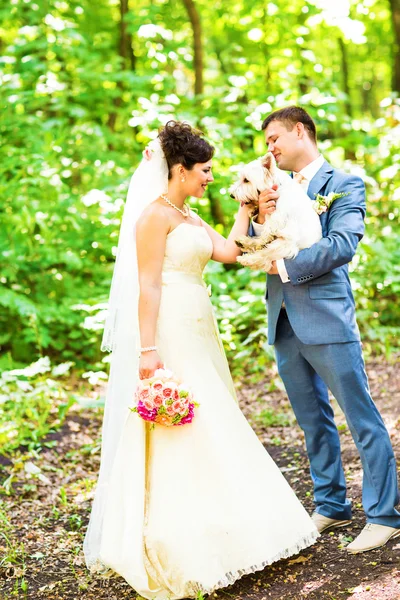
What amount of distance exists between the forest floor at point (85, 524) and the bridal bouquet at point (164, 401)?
2.84 ft

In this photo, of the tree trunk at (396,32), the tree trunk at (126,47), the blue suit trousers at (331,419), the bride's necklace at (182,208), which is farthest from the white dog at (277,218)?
the tree trunk at (126,47)

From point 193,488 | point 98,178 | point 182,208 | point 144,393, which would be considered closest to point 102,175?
point 98,178

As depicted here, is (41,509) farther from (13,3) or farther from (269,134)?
(13,3)

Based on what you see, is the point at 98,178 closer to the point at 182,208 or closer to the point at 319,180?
the point at 182,208

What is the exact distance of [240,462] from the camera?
3271mm

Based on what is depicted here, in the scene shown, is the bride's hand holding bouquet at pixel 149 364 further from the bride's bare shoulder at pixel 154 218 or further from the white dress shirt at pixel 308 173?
the white dress shirt at pixel 308 173

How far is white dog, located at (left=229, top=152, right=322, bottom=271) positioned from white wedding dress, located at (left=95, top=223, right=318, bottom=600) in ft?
1.01

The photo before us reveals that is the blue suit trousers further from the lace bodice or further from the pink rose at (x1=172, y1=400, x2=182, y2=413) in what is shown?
the pink rose at (x1=172, y1=400, x2=182, y2=413)

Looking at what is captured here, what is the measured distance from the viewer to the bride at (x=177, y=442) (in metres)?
3.08

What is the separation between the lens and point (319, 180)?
3426mm

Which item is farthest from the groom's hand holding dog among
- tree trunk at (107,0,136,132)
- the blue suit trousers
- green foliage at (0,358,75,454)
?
tree trunk at (107,0,136,132)

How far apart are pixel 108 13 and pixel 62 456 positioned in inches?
338

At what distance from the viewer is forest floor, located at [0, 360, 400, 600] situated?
10.2 feet

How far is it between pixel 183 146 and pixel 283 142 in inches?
21.4
